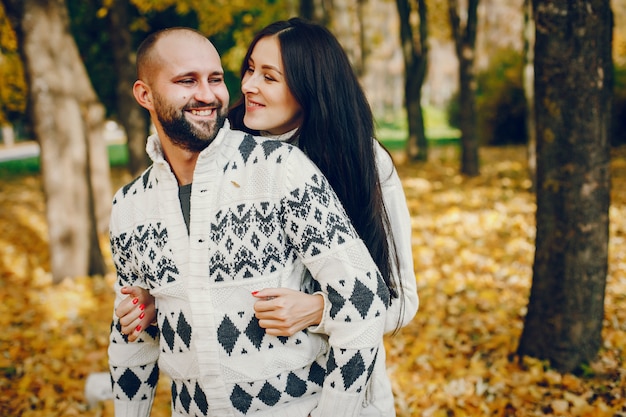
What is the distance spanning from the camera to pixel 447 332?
16.4ft

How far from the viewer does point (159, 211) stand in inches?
79.8

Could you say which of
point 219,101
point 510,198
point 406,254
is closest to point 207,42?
point 219,101

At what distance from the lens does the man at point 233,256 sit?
1.82 metres

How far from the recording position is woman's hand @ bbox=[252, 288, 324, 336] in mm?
1836

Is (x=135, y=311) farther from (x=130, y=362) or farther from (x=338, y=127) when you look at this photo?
(x=338, y=127)

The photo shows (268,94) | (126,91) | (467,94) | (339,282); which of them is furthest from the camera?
(467,94)

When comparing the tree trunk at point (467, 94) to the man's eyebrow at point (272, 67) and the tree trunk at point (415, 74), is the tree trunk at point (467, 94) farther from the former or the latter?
the man's eyebrow at point (272, 67)

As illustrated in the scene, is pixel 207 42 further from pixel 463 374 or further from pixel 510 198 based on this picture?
pixel 510 198

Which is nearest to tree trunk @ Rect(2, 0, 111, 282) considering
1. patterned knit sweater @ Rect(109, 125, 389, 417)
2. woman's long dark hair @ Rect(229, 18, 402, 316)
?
woman's long dark hair @ Rect(229, 18, 402, 316)

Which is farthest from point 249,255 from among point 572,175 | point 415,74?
point 415,74

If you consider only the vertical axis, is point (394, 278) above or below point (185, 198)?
below

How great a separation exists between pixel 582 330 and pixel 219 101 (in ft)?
10.2

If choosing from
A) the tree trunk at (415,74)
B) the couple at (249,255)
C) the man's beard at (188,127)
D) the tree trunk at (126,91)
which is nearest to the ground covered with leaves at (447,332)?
the tree trunk at (126,91)

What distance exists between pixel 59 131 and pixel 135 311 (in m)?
5.39
